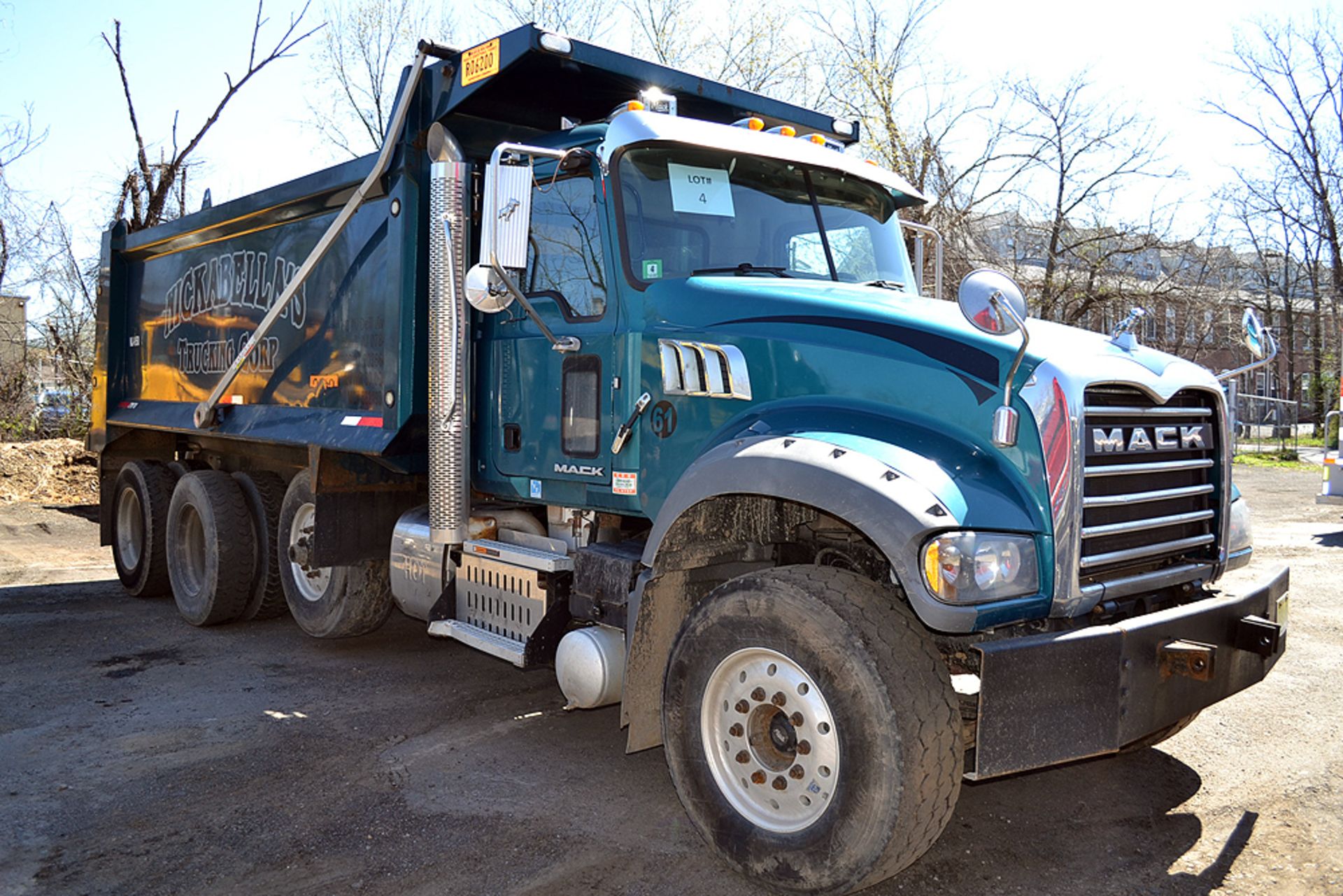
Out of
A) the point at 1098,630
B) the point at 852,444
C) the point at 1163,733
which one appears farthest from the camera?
the point at 1163,733

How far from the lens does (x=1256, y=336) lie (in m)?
4.48

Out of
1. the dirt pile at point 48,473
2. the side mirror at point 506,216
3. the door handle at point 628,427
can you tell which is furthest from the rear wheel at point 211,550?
the dirt pile at point 48,473

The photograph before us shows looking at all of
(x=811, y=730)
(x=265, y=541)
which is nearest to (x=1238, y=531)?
(x=811, y=730)

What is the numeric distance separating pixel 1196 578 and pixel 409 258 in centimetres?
412

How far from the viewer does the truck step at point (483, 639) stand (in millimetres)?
5062

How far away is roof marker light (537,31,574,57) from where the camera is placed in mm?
5055

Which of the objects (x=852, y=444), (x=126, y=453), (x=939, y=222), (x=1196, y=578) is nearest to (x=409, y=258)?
(x=852, y=444)

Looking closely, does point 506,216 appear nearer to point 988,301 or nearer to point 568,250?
point 568,250

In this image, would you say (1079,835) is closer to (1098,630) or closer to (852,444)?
(1098,630)

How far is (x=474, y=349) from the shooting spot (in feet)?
18.4

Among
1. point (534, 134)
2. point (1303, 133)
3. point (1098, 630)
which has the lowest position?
point (1098, 630)

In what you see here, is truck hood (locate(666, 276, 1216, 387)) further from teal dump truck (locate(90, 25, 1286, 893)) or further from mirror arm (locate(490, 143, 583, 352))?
mirror arm (locate(490, 143, 583, 352))

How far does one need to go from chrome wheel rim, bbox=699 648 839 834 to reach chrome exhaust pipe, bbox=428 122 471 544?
2.14 meters

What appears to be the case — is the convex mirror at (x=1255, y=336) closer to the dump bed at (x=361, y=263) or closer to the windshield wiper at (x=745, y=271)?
the windshield wiper at (x=745, y=271)
